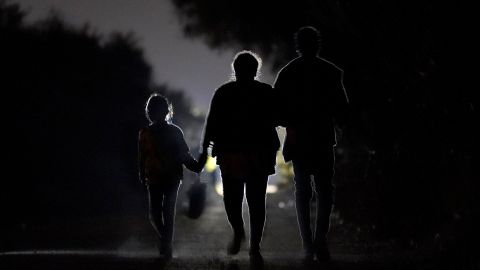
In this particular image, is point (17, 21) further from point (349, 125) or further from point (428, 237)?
point (349, 125)

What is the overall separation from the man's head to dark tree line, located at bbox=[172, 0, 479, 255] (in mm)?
703

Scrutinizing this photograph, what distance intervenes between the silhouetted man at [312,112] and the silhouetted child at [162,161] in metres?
1.55

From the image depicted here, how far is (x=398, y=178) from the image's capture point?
1477cm

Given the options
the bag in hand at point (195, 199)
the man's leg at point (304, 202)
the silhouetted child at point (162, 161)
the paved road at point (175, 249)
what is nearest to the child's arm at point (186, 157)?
the silhouetted child at point (162, 161)

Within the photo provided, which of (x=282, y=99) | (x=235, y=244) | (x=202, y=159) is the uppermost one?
(x=282, y=99)

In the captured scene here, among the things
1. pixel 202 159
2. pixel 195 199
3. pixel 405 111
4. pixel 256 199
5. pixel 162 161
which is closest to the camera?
pixel 256 199

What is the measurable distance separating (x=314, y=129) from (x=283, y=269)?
1.60m

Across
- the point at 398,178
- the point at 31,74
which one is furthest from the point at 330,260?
the point at 31,74

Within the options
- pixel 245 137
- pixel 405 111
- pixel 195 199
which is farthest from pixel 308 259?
pixel 405 111

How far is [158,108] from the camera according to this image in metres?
9.94

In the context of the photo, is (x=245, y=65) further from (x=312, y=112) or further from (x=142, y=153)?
(x=142, y=153)

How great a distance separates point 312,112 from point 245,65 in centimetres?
71

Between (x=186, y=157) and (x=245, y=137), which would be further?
(x=186, y=157)

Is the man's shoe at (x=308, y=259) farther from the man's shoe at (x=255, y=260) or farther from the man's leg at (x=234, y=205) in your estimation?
the man's leg at (x=234, y=205)
